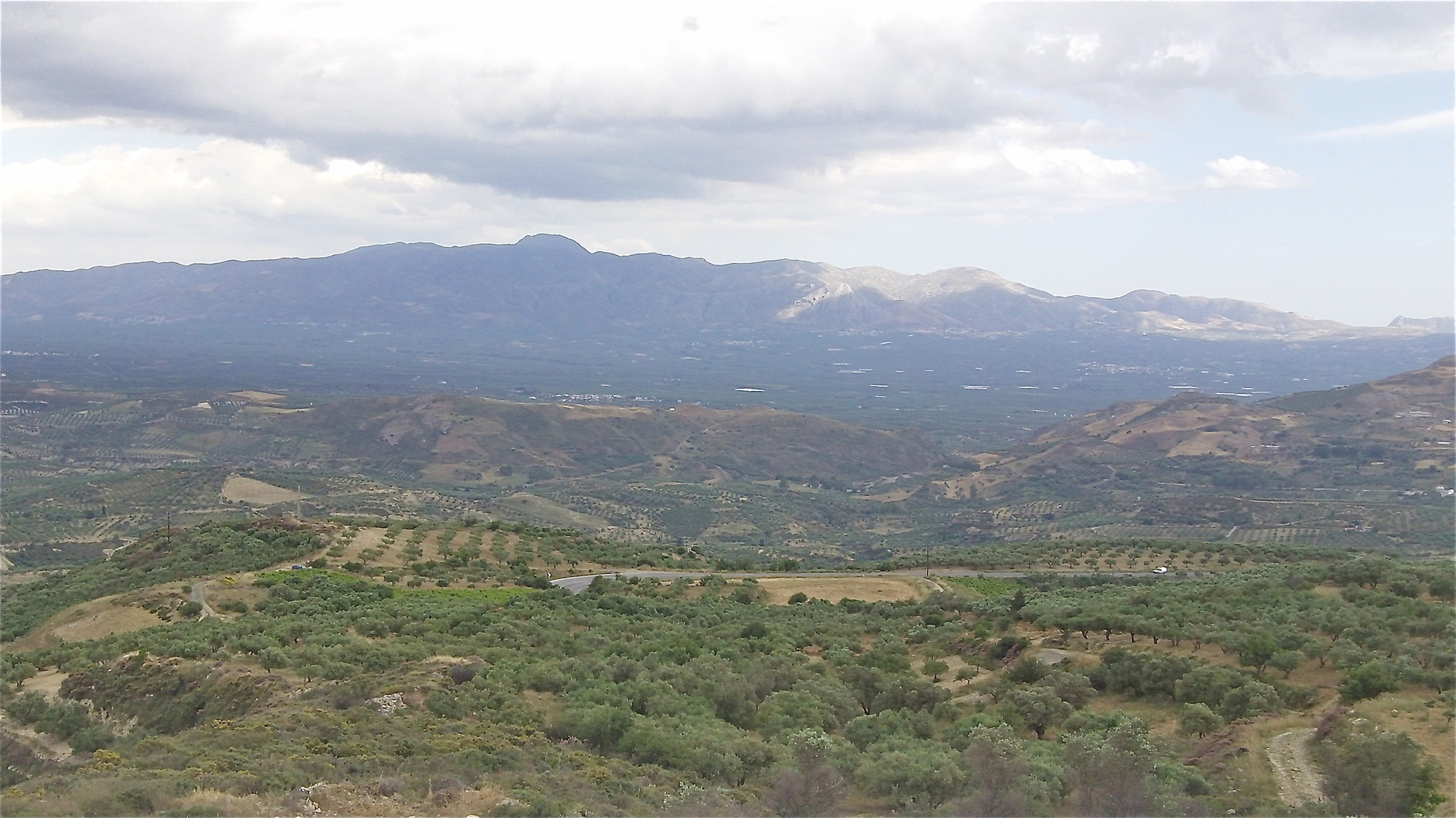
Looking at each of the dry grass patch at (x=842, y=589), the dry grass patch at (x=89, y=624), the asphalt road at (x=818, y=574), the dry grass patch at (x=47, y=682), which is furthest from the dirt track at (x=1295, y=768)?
the dry grass patch at (x=89, y=624)

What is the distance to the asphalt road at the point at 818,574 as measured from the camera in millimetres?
50000

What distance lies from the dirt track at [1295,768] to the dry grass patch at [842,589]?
77.0 feet

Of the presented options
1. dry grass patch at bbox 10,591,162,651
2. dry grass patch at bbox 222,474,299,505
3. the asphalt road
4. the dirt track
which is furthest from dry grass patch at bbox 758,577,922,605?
dry grass patch at bbox 222,474,299,505

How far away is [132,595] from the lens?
1549 inches

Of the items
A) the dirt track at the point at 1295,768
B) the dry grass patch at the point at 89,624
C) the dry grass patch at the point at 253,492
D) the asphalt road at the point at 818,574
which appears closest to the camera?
the dirt track at the point at 1295,768

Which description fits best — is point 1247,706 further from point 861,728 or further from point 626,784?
point 626,784

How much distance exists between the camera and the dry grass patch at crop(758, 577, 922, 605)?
4841 cm

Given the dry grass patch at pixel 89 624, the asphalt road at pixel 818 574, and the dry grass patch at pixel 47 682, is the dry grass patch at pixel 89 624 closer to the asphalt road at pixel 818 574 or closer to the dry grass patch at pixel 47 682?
the dry grass patch at pixel 47 682

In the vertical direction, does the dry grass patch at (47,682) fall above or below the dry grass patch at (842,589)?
above

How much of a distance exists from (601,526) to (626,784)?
319 feet

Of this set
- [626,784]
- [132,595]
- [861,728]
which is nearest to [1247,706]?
[861,728]

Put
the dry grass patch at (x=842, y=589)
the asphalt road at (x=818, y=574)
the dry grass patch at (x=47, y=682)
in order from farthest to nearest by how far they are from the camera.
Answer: the asphalt road at (x=818, y=574) < the dry grass patch at (x=842, y=589) < the dry grass patch at (x=47, y=682)

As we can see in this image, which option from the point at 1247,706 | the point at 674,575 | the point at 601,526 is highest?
the point at 1247,706

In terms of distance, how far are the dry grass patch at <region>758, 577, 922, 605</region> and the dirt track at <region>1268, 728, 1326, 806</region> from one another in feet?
77.0
